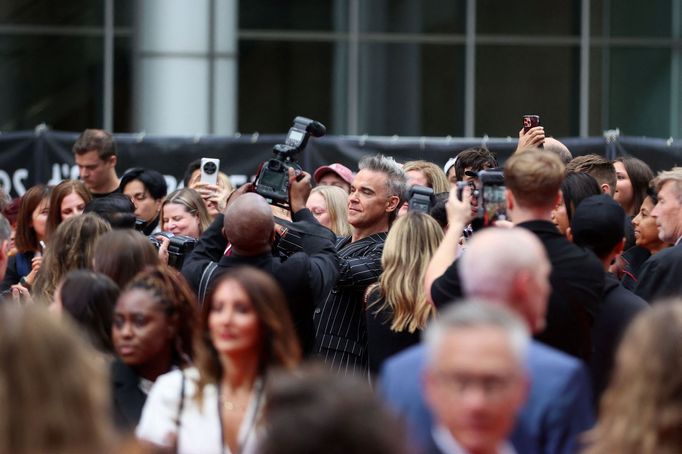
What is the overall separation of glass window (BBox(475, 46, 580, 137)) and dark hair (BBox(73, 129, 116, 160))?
7754 millimetres

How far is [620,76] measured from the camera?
647 inches

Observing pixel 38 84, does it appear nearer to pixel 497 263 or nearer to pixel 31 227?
pixel 31 227

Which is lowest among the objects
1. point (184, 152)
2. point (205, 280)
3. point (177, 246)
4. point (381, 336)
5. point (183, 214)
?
point (381, 336)

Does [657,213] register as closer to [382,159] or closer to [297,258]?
[382,159]

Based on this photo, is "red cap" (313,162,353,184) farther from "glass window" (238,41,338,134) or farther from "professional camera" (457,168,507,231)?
"glass window" (238,41,338,134)

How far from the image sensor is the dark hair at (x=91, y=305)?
5.16 metres

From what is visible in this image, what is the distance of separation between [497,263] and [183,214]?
4205 mm

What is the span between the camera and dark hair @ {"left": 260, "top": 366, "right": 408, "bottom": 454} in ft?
9.20

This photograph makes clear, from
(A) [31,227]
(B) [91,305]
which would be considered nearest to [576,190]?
(B) [91,305]

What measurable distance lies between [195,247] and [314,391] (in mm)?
4106

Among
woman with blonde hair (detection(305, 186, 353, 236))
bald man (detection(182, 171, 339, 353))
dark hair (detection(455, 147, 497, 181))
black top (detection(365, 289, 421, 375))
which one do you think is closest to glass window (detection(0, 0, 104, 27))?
woman with blonde hair (detection(305, 186, 353, 236))

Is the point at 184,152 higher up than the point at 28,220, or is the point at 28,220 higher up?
the point at 184,152

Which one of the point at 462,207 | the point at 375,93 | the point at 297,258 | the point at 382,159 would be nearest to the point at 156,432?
the point at 462,207

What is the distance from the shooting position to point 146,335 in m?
4.95
